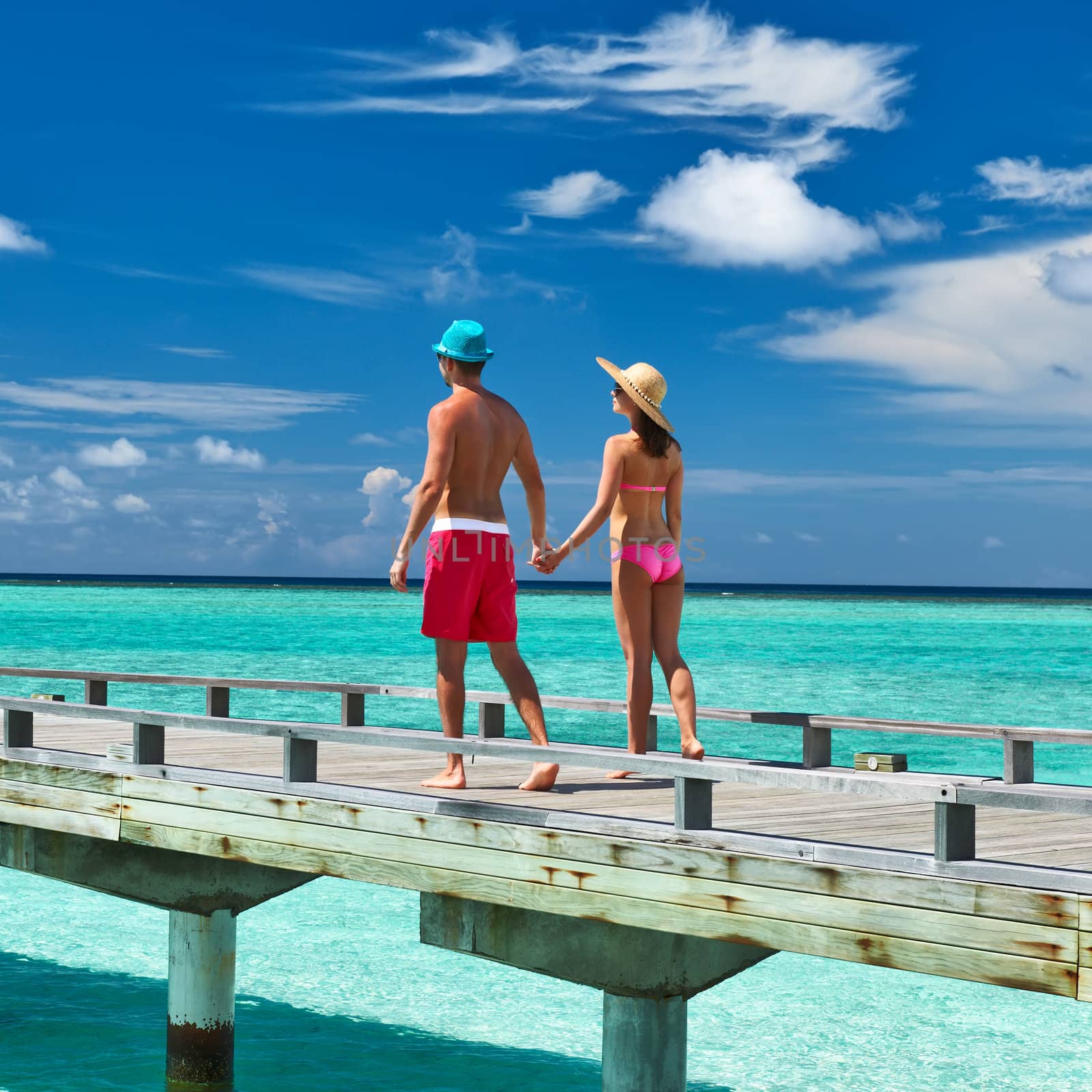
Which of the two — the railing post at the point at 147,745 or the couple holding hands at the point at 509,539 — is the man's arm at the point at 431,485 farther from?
the railing post at the point at 147,745

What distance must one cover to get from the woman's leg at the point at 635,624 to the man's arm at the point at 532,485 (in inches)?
16.9

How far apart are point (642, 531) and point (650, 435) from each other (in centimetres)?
49

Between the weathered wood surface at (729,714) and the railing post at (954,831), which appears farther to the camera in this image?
the weathered wood surface at (729,714)

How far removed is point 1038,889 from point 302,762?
11.7 ft

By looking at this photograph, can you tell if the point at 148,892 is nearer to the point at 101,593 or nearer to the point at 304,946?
the point at 304,946

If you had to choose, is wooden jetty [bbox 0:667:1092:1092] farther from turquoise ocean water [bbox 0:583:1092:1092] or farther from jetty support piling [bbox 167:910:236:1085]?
turquoise ocean water [bbox 0:583:1092:1092]

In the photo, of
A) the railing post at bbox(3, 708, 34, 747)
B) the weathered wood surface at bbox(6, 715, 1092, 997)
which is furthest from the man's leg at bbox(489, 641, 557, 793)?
the railing post at bbox(3, 708, 34, 747)

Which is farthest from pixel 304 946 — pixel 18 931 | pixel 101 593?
pixel 101 593

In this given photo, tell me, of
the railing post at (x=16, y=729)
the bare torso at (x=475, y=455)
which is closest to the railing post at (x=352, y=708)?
the railing post at (x=16, y=729)

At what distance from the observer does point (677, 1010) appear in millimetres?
6621

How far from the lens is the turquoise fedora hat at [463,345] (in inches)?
271

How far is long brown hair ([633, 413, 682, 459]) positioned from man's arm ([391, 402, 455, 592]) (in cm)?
113

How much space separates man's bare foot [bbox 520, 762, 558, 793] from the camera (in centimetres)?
712

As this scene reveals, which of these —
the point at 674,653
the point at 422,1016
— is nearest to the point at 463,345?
the point at 674,653
